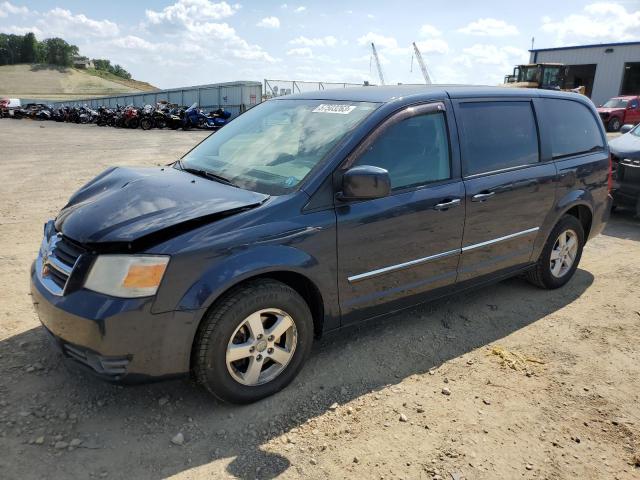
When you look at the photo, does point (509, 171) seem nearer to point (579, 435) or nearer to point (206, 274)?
point (579, 435)

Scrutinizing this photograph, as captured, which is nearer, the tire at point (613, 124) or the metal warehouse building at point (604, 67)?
the tire at point (613, 124)

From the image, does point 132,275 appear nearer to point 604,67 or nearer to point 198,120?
point 198,120

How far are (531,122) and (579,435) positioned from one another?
2543 millimetres

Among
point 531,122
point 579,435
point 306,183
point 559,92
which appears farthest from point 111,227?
point 559,92

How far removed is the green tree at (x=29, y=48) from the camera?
128 meters

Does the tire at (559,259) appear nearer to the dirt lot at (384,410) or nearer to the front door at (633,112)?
the dirt lot at (384,410)

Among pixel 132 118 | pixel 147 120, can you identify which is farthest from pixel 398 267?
pixel 132 118

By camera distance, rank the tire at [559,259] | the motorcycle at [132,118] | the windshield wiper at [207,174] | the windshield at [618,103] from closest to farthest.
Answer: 1. the windshield wiper at [207,174]
2. the tire at [559,259]
3. the windshield at [618,103]
4. the motorcycle at [132,118]

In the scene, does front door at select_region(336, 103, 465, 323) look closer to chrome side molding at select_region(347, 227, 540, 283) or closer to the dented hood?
chrome side molding at select_region(347, 227, 540, 283)

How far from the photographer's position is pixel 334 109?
3518 millimetres

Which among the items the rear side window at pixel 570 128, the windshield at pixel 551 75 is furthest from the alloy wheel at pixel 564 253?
the windshield at pixel 551 75

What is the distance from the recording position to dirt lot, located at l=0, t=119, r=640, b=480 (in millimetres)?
2529

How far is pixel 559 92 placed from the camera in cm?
464

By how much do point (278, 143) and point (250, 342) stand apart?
1398mm
